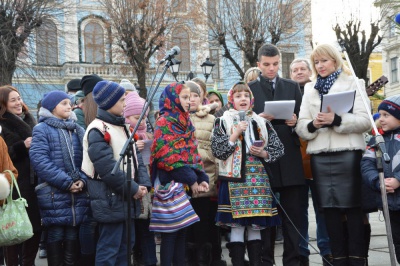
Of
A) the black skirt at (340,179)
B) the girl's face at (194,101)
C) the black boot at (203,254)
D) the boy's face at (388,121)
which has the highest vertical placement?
the girl's face at (194,101)

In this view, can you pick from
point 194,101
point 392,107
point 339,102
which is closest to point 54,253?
point 194,101

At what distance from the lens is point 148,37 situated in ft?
89.6

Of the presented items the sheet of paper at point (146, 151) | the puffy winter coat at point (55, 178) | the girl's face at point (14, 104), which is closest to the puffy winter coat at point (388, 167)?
the sheet of paper at point (146, 151)

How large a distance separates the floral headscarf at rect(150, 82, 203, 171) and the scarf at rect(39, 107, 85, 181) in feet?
2.49

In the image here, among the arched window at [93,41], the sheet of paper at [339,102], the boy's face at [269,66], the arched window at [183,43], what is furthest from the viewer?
the arched window at [93,41]

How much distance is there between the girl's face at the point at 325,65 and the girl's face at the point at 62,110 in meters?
2.50

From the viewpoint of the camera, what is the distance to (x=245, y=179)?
5.44 m

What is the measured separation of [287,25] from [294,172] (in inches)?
963

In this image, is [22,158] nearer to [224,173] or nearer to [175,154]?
[175,154]

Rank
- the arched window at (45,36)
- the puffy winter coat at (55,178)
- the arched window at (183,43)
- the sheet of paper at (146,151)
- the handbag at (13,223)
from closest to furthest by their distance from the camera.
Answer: the handbag at (13,223) → the puffy winter coat at (55,178) → the sheet of paper at (146,151) → the arched window at (45,36) → the arched window at (183,43)

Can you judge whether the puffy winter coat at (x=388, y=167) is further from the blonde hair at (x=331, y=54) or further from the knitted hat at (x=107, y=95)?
the knitted hat at (x=107, y=95)

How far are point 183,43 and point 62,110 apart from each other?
85.2 ft

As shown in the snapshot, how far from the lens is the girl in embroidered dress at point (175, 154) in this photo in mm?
5312

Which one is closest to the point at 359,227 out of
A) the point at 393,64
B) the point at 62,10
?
the point at 62,10
